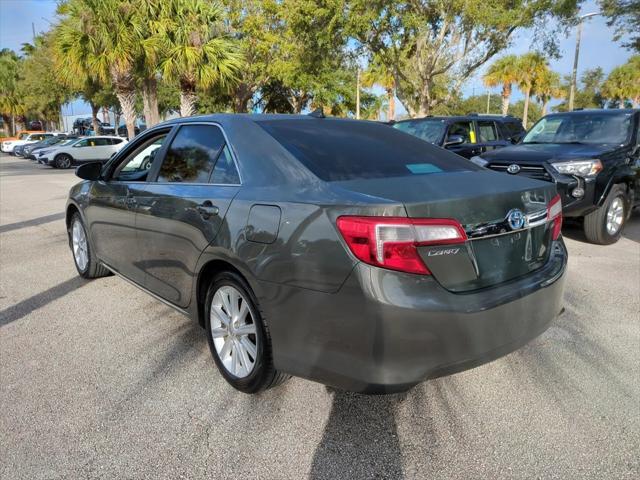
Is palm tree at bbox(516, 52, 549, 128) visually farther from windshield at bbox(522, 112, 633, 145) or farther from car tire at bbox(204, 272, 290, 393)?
car tire at bbox(204, 272, 290, 393)

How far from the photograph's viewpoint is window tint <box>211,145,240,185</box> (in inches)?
116

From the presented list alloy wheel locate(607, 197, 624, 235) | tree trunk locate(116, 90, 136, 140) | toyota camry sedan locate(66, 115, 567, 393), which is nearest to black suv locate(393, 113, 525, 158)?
alloy wheel locate(607, 197, 624, 235)

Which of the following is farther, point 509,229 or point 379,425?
point 379,425

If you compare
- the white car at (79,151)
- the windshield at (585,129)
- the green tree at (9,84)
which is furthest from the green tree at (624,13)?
the green tree at (9,84)

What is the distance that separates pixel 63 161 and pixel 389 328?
25429 mm

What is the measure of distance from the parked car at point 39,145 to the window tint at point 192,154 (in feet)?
82.8

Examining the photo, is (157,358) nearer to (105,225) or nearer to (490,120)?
(105,225)

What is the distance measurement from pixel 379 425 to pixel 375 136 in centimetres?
182

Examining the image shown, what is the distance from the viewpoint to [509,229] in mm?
2490

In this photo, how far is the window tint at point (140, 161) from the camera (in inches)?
156

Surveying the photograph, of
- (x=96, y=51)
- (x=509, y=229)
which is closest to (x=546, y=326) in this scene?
(x=509, y=229)

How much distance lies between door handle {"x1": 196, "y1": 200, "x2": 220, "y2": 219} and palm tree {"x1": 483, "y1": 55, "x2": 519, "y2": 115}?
4088 cm

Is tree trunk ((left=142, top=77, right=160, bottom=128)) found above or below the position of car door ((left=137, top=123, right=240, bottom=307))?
above

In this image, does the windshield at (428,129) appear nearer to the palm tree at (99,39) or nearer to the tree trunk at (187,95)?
the tree trunk at (187,95)
